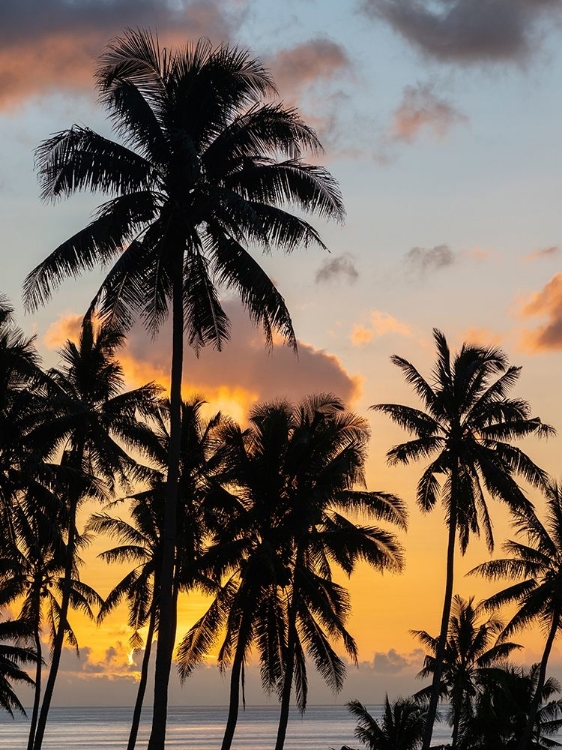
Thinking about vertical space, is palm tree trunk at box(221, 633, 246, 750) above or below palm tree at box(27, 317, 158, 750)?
below

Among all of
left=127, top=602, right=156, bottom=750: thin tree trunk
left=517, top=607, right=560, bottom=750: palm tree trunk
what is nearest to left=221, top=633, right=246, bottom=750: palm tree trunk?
left=127, top=602, right=156, bottom=750: thin tree trunk

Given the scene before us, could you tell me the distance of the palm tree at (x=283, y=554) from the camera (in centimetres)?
3550

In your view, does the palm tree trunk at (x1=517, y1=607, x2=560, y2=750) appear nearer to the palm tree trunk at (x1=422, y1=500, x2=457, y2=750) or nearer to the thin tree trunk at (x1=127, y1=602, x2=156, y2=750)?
the palm tree trunk at (x1=422, y1=500, x2=457, y2=750)

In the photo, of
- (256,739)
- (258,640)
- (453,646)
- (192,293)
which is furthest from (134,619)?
(256,739)

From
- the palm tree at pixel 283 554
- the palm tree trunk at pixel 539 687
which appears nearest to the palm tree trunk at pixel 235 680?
the palm tree at pixel 283 554

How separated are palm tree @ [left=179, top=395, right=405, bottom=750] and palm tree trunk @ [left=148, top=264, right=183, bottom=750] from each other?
11637 mm

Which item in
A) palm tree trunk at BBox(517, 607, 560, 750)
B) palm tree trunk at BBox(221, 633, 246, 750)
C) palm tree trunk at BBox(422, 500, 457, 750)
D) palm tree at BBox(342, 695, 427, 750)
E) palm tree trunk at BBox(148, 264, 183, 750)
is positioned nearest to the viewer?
palm tree trunk at BBox(148, 264, 183, 750)

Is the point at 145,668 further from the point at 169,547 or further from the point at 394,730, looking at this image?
the point at 169,547

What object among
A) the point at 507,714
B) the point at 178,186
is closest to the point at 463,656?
the point at 507,714

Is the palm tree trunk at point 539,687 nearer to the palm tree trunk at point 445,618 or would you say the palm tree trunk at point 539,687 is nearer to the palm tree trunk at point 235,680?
the palm tree trunk at point 445,618

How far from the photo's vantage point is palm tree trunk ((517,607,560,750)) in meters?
42.2

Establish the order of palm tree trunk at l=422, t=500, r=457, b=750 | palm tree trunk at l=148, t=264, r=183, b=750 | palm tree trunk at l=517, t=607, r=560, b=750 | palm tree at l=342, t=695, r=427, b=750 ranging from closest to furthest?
palm tree trunk at l=148, t=264, r=183, b=750 → palm tree trunk at l=422, t=500, r=457, b=750 → palm tree trunk at l=517, t=607, r=560, b=750 → palm tree at l=342, t=695, r=427, b=750

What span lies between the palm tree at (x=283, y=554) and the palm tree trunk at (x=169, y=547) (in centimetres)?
1164

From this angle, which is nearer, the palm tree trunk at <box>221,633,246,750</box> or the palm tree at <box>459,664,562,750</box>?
the palm tree trunk at <box>221,633,246,750</box>
